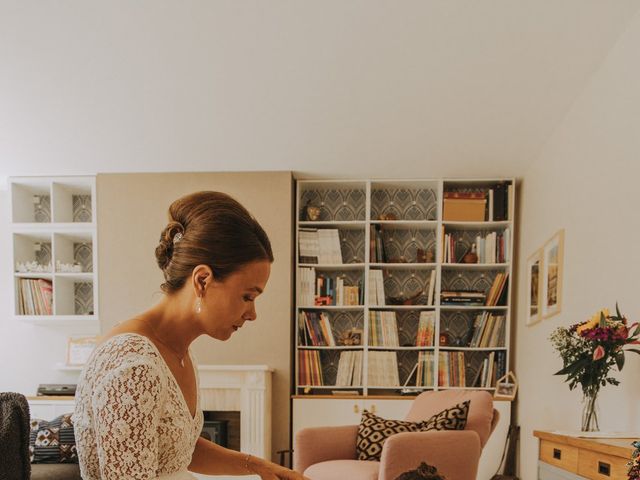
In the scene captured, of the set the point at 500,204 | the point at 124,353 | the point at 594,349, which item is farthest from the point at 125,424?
the point at 500,204

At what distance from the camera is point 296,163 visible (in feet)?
17.0

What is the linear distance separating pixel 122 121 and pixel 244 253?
3.81 m

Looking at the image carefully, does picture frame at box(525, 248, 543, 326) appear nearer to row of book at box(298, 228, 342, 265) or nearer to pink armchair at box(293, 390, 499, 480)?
pink armchair at box(293, 390, 499, 480)

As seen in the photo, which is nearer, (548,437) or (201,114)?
(548,437)

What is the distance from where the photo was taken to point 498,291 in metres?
5.36

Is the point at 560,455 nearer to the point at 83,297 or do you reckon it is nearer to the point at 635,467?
the point at 635,467

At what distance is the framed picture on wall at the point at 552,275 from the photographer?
396cm

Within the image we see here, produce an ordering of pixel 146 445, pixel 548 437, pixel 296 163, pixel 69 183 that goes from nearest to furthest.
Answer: pixel 146 445, pixel 548 437, pixel 296 163, pixel 69 183

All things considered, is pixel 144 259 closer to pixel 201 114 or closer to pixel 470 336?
pixel 201 114

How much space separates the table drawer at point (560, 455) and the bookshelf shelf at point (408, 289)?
8.09ft

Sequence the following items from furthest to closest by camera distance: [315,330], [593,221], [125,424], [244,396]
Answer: [315,330] < [244,396] < [593,221] < [125,424]

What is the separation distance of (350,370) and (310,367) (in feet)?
1.09

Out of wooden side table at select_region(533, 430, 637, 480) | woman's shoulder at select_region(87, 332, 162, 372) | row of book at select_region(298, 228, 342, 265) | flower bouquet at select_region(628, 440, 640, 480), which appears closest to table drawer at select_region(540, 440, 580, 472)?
wooden side table at select_region(533, 430, 637, 480)

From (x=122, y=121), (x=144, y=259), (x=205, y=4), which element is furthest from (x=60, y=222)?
(x=205, y=4)
